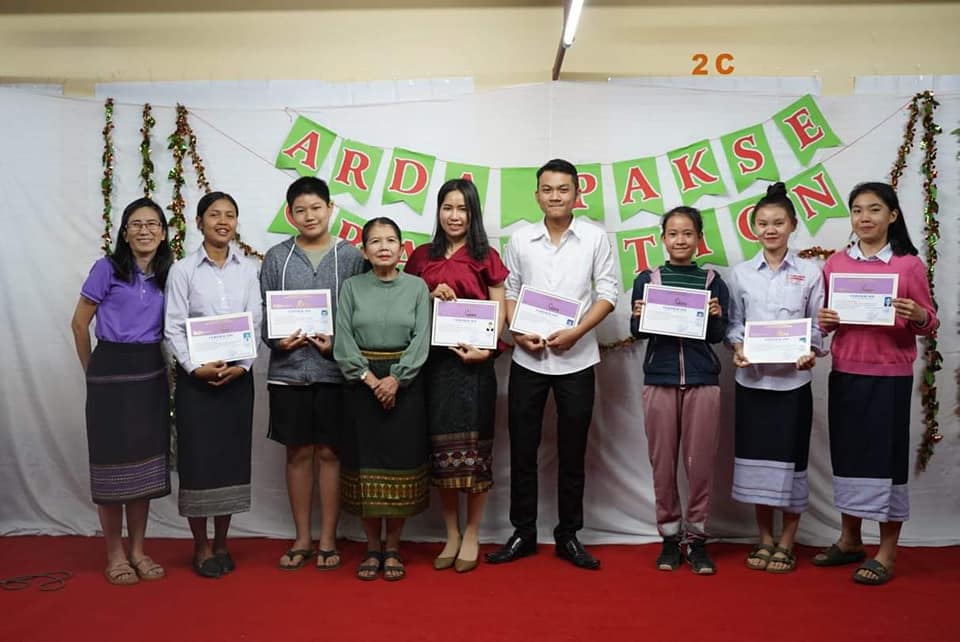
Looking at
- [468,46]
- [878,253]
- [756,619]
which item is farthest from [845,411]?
[468,46]

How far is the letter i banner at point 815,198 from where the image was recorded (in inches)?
148

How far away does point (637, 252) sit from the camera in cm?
380

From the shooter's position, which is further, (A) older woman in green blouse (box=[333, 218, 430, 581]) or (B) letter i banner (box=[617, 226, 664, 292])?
(B) letter i banner (box=[617, 226, 664, 292])

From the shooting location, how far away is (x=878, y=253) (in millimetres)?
3186

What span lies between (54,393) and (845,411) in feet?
11.5

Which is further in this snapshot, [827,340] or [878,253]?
[827,340]

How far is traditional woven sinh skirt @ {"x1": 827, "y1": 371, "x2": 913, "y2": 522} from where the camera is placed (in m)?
3.12

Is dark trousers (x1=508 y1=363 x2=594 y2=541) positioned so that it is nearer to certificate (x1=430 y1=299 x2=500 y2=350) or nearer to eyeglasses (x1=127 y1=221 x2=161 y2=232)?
certificate (x1=430 y1=299 x2=500 y2=350)

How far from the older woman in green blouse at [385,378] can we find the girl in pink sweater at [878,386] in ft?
5.16

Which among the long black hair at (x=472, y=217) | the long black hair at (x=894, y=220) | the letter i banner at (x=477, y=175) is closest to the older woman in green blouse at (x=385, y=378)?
the long black hair at (x=472, y=217)

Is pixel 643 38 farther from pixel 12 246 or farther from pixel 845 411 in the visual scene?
pixel 12 246

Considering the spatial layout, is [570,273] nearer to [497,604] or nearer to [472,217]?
[472,217]

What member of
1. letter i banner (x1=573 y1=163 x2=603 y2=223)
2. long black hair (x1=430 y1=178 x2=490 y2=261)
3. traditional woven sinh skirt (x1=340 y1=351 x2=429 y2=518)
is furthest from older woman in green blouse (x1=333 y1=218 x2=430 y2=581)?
letter i banner (x1=573 y1=163 x2=603 y2=223)

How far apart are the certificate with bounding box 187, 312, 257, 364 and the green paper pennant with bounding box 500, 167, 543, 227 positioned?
4.21ft
